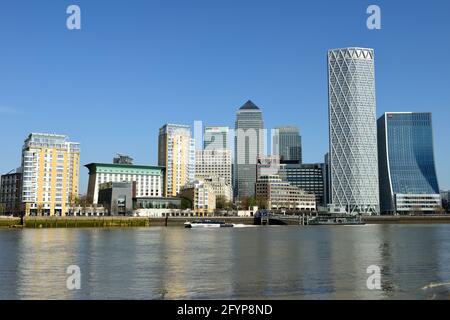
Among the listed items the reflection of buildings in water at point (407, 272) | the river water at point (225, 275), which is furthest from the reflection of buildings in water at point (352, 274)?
the reflection of buildings in water at point (407, 272)

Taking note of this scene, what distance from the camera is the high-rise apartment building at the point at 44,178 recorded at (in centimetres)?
17212

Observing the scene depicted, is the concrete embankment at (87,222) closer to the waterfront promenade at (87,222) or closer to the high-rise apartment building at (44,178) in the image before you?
the waterfront promenade at (87,222)

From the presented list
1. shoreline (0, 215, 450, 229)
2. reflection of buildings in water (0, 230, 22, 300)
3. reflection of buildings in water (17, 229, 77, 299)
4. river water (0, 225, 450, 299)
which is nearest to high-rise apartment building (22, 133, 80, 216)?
shoreline (0, 215, 450, 229)

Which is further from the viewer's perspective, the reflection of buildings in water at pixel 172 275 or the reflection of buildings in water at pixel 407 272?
the reflection of buildings in water at pixel 407 272

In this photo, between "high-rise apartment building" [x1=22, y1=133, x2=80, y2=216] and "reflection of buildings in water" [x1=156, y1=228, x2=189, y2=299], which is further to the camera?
"high-rise apartment building" [x1=22, y1=133, x2=80, y2=216]

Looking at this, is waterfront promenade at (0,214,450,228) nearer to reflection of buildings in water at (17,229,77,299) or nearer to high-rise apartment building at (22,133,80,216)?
high-rise apartment building at (22,133,80,216)

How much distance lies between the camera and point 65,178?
176500 mm

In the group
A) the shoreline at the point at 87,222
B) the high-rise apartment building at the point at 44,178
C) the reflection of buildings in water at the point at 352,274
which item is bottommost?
the reflection of buildings in water at the point at 352,274

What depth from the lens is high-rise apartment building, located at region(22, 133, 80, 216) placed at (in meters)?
172

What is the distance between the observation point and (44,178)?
Answer: 570ft
